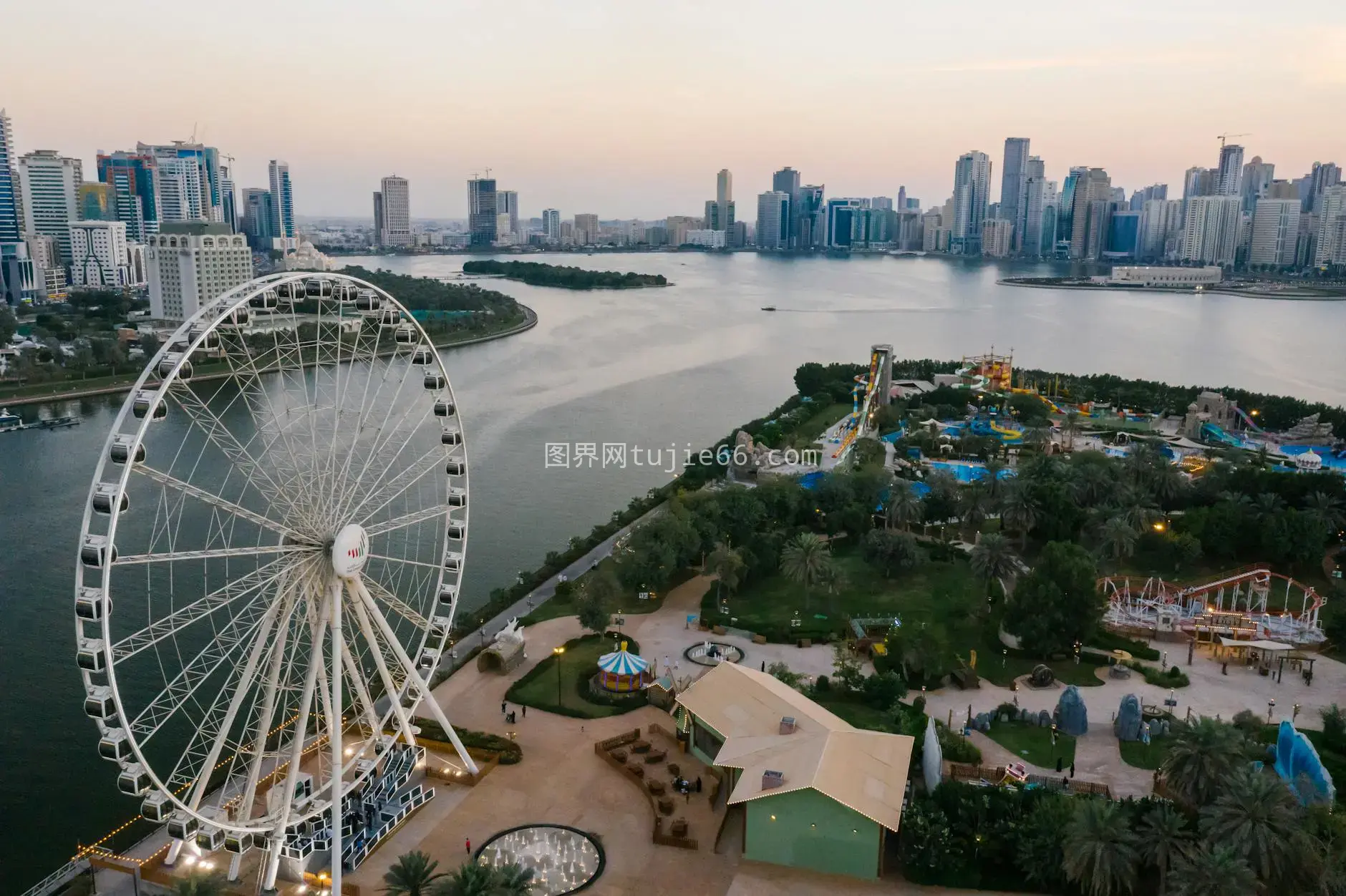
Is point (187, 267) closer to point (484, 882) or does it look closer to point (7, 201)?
point (7, 201)

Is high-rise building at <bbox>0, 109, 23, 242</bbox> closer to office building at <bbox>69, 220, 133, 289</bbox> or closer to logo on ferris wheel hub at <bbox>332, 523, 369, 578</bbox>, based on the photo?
office building at <bbox>69, 220, 133, 289</bbox>

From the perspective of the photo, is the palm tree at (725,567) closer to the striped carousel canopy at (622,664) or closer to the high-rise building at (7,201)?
the striped carousel canopy at (622,664)

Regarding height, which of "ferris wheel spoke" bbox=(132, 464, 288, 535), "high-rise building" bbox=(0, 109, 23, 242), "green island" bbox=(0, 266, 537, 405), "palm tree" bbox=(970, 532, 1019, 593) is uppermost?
"high-rise building" bbox=(0, 109, 23, 242)

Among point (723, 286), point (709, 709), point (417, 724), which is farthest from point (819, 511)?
point (723, 286)

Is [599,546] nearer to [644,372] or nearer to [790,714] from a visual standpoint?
[790,714]

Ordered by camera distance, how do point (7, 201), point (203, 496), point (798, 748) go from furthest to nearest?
point (7, 201), point (798, 748), point (203, 496)

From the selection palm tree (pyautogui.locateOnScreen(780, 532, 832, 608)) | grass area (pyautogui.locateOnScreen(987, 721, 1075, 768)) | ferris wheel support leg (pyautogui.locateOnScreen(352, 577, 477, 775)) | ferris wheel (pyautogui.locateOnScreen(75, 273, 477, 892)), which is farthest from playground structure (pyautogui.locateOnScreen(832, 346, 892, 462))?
ferris wheel support leg (pyautogui.locateOnScreen(352, 577, 477, 775))

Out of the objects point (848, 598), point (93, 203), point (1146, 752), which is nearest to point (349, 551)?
point (1146, 752)
